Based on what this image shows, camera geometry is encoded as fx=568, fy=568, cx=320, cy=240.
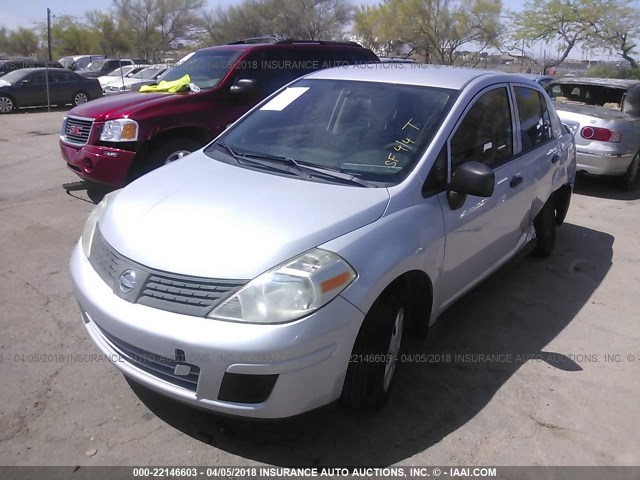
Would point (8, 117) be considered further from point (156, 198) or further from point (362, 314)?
point (362, 314)

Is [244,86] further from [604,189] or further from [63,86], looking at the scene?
[63,86]

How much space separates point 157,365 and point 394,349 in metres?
1.20

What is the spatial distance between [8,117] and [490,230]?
16.7 metres

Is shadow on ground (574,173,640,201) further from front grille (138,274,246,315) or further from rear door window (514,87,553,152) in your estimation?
front grille (138,274,246,315)

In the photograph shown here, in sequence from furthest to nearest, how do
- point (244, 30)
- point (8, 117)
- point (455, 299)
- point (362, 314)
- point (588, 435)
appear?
1. point (244, 30)
2. point (8, 117)
3. point (455, 299)
4. point (588, 435)
5. point (362, 314)

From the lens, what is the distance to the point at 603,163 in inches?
303

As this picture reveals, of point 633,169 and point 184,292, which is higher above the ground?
point 184,292

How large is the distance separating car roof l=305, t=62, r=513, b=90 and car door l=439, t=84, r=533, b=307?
165mm

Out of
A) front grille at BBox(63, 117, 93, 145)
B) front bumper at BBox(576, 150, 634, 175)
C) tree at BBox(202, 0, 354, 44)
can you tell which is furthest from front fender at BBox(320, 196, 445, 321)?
tree at BBox(202, 0, 354, 44)

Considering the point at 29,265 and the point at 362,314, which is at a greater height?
the point at 362,314

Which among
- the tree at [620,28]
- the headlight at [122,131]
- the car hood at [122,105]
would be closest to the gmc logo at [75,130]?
the car hood at [122,105]

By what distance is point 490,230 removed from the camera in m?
3.74

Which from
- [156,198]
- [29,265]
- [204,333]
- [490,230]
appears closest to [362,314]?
[204,333]

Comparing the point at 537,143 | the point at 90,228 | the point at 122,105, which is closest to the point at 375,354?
the point at 90,228
